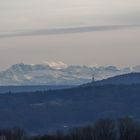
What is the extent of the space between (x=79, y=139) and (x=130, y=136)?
679cm

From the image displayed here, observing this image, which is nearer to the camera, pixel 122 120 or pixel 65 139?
pixel 65 139

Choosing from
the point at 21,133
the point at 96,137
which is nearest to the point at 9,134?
the point at 21,133

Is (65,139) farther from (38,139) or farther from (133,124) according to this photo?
(133,124)

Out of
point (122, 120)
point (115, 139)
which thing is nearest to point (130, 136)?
point (115, 139)

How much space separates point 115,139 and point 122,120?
472 inches

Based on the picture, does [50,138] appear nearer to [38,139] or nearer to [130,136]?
[38,139]

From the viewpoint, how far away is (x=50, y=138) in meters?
119

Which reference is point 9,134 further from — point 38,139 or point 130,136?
point 130,136

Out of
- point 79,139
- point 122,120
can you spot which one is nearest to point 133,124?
point 122,120

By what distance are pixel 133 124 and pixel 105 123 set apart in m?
5.29

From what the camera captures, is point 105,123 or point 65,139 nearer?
point 65,139

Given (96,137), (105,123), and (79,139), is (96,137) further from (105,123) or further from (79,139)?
(105,123)

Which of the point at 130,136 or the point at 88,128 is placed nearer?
the point at 130,136

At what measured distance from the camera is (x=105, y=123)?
12638 centimetres
